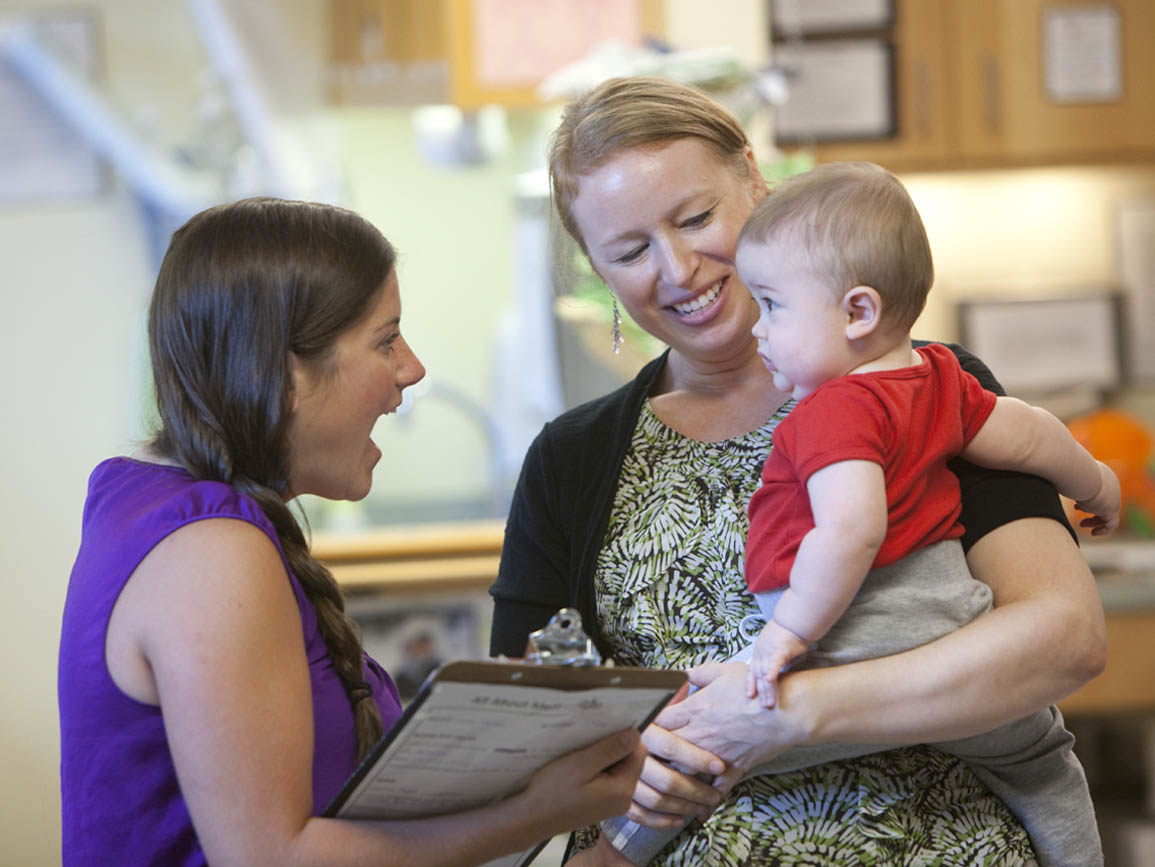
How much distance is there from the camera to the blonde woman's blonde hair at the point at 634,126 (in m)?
1.24

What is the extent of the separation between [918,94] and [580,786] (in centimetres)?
312

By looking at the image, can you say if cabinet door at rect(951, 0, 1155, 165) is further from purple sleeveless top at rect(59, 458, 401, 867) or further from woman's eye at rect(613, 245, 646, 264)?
purple sleeveless top at rect(59, 458, 401, 867)

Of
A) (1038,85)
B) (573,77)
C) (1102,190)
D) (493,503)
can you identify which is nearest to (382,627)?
(493,503)

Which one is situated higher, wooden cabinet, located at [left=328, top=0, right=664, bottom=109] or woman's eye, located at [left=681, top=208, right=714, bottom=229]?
wooden cabinet, located at [left=328, top=0, right=664, bottom=109]

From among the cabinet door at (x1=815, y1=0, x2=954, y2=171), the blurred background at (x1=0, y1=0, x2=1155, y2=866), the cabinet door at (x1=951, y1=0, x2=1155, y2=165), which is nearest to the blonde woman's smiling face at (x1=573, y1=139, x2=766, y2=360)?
the blurred background at (x1=0, y1=0, x2=1155, y2=866)

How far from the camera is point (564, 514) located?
4.25 feet

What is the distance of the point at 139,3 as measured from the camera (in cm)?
359

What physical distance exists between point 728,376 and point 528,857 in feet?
1.66

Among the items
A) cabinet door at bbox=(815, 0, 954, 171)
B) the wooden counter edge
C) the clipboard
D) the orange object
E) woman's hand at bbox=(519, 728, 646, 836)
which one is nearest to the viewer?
the clipboard

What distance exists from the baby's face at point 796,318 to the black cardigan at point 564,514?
0.63 ft

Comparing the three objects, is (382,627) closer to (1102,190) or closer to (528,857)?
(528,857)

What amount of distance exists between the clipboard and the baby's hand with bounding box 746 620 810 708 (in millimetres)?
120

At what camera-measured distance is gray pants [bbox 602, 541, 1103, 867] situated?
1.07 meters

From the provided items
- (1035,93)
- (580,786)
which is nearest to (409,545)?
(580,786)
